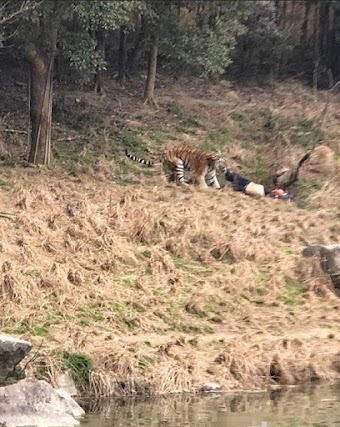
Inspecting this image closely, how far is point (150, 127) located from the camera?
1841 centimetres

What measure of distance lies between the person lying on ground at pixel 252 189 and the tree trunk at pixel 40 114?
136 inches

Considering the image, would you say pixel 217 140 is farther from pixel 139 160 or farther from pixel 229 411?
pixel 229 411

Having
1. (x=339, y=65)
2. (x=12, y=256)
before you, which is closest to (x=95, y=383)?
A: (x=12, y=256)

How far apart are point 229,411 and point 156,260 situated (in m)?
3.98

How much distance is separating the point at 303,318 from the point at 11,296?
3771mm

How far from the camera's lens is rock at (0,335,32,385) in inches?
297

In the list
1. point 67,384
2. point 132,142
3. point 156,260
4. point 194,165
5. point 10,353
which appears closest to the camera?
point 10,353

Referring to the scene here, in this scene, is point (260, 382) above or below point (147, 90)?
below

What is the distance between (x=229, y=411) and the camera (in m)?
8.16

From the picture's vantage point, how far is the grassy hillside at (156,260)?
9.30 metres

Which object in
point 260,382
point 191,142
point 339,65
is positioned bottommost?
point 260,382

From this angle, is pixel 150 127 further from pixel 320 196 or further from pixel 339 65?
pixel 339 65

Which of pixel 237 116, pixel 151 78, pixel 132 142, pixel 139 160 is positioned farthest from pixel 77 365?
pixel 237 116

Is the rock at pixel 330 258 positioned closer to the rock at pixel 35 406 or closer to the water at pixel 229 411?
the water at pixel 229 411
